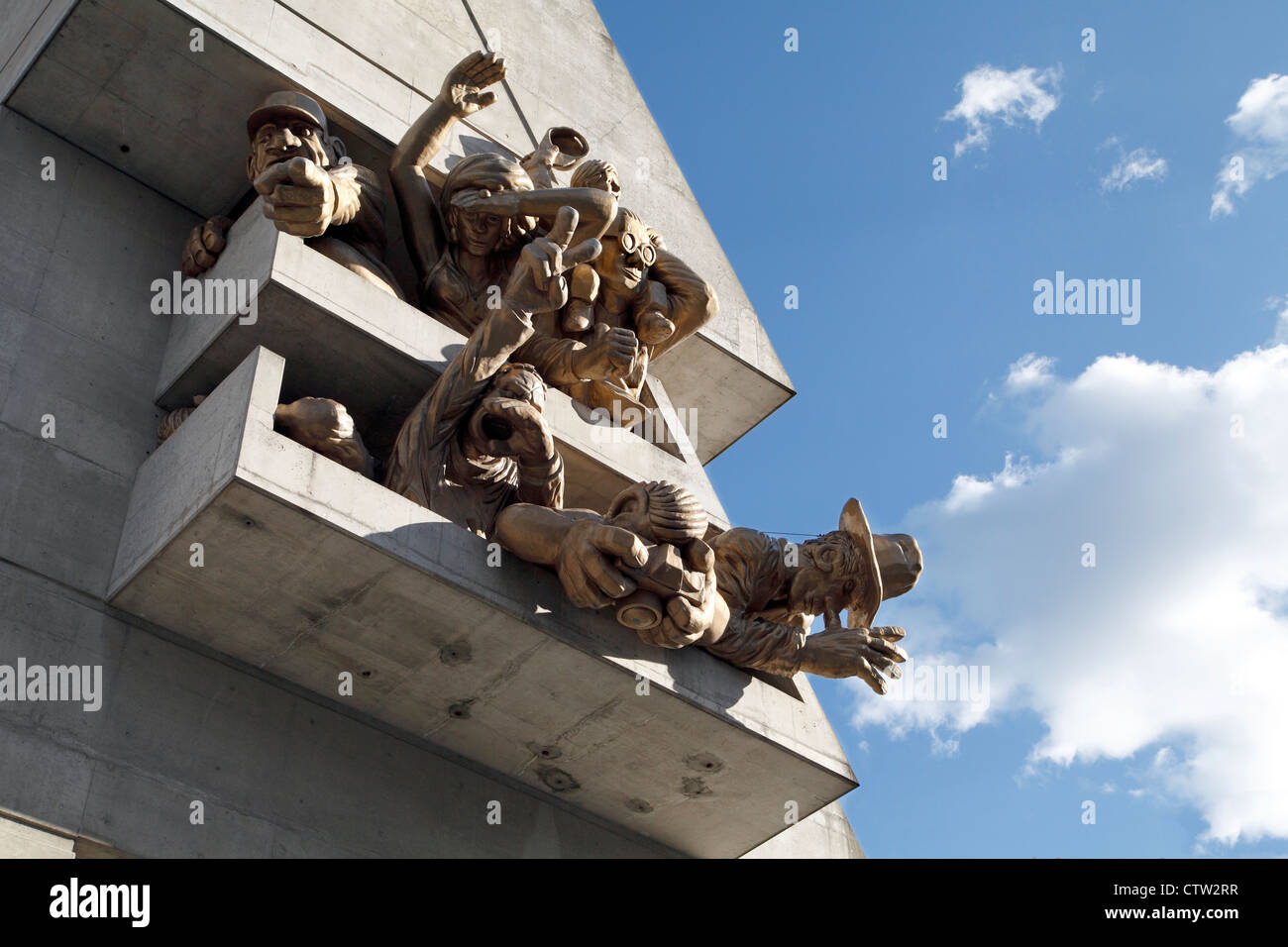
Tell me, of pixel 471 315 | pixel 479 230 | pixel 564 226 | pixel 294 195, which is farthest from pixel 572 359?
pixel 294 195

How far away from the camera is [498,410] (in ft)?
28.9

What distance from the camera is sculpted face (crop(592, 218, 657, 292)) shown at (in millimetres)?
10781

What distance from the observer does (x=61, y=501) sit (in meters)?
8.40

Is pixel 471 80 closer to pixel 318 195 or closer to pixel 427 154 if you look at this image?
pixel 427 154

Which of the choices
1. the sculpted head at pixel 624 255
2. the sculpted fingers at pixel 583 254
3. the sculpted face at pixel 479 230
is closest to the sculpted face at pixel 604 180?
the sculpted head at pixel 624 255

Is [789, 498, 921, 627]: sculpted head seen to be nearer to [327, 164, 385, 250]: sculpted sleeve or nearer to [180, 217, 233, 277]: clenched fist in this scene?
[327, 164, 385, 250]: sculpted sleeve

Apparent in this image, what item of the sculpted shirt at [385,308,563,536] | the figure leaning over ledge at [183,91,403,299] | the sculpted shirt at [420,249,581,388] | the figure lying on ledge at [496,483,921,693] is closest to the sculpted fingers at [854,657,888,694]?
the figure lying on ledge at [496,483,921,693]

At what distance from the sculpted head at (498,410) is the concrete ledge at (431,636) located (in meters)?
0.85

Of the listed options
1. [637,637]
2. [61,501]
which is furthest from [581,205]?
[61,501]

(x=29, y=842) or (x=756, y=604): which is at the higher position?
(x=756, y=604)

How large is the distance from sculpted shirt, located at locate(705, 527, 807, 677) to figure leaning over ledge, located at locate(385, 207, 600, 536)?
1325 millimetres

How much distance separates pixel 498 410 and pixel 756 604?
2.16m

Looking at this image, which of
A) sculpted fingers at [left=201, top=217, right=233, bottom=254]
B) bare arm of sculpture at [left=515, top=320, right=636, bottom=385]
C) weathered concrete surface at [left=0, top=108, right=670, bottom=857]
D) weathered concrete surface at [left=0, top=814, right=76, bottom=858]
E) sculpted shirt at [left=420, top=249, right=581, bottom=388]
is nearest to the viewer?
weathered concrete surface at [left=0, top=814, right=76, bottom=858]

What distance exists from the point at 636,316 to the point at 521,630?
3.55 meters
